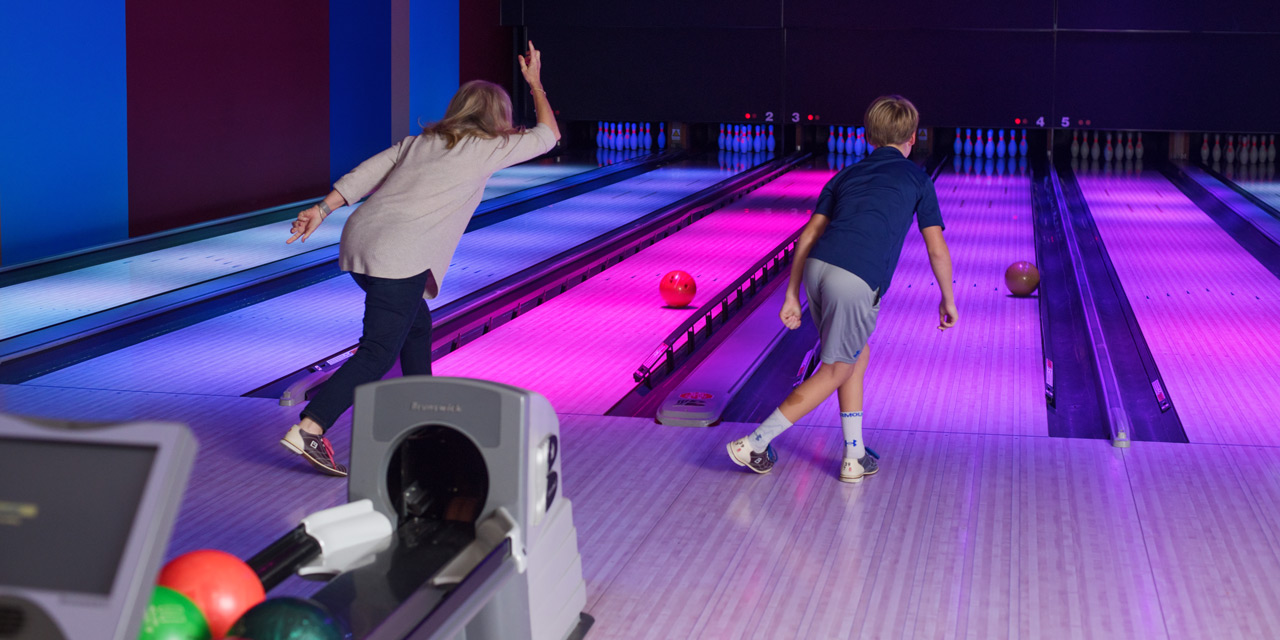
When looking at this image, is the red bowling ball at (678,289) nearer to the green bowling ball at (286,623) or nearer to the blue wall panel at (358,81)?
the green bowling ball at (286,623)

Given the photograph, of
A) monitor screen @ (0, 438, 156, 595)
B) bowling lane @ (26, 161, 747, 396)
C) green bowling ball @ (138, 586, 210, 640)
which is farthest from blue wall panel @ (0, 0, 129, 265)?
monitor screen @ (0, 438, 156, 595)

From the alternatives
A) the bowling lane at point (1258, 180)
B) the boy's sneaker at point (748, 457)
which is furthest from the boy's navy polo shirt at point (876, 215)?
the bowling lane at point (1258, 180)

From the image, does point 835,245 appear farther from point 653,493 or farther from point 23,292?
point 23,292

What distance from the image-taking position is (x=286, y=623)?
136 cm

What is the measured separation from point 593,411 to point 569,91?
8.21 metres

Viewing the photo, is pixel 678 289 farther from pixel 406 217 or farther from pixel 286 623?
pixel 286 623

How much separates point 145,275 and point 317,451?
298 cm

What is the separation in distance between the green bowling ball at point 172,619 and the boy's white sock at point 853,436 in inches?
61.2

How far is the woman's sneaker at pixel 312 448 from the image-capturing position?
2.62m

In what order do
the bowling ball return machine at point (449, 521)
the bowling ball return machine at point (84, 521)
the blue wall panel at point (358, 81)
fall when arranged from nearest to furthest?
the bowling ball return machine at point (84, 521)
the bowling ball return machine at point (449, 521)
the blue wall panel at point (358, 81)

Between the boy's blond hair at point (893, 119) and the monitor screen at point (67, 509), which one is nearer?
the monitor screen at point (67, 509)

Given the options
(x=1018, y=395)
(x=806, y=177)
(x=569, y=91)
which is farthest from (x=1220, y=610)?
(x=569, y=91)

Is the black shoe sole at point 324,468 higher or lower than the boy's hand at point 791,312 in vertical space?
lower

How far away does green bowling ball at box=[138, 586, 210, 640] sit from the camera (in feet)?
4.37
